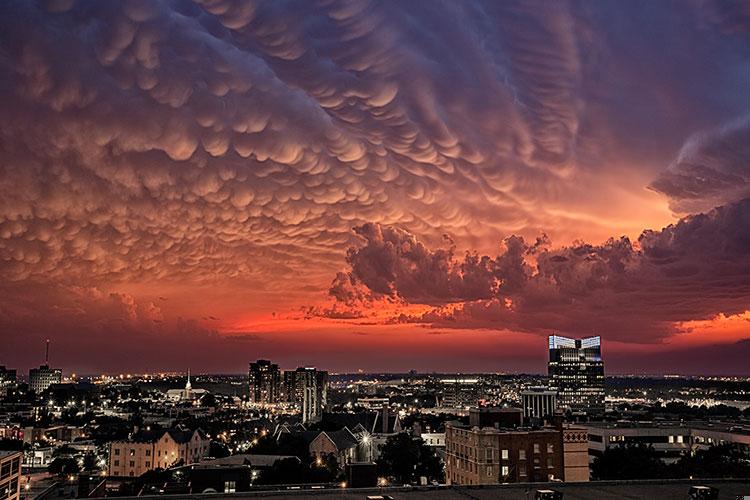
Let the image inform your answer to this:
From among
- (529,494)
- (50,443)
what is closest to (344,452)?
(50,443)

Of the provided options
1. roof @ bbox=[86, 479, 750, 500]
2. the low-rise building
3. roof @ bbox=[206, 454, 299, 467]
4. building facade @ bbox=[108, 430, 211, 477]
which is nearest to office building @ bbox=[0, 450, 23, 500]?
roof @ bbox=[206, 454, 299, 467]

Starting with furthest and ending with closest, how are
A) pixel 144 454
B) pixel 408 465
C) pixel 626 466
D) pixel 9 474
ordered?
1. pixel 144 454
2. pixel 408 465
3. pixel 626 466
4. pixel 9 474

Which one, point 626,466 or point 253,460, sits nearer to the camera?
point 626,466

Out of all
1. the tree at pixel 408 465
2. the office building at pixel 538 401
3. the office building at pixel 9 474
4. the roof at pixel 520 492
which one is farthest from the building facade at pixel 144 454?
the office building at pixel 538 401

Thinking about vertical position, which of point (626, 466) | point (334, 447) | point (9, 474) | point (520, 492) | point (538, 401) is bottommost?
point (538, 401)

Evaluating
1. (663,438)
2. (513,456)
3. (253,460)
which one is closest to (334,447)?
(253,460)

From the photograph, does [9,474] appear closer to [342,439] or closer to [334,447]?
[334,447]
